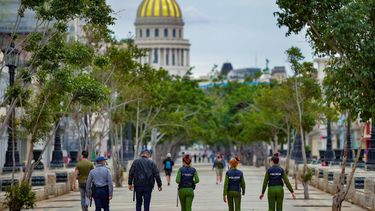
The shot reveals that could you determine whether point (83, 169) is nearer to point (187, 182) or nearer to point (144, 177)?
point (144, 177)

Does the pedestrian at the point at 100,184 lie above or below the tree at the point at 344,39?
below

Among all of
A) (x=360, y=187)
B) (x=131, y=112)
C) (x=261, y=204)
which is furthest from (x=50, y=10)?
(x=131, y=112)

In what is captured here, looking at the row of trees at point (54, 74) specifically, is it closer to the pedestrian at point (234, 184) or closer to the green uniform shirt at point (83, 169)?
the green uniform shirt at point (83, 169)

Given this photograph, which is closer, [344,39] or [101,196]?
[344,39]

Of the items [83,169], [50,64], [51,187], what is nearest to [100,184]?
[83,169]

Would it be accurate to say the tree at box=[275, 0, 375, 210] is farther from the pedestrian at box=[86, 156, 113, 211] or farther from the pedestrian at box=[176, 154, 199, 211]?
the pedestrian at box=[86, 156, 113, 211]

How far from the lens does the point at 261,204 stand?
40.9 metres

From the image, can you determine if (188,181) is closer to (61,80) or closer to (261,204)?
(61,80)

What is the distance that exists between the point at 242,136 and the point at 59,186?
70.8m

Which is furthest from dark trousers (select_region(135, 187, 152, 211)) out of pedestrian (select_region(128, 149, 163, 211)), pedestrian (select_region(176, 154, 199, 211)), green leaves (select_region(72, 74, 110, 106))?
green leaves (select_region(72, 74, 110, 106))

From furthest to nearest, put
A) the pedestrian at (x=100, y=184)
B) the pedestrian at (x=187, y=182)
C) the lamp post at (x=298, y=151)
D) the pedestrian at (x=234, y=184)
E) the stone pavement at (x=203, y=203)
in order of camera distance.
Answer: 1. the lamp post at (x=298, y=151)
2. the stone pavement at (x=203, y=203)
3. the pedestrian at (x=234, y=184)
4. the pedestrian at (x=187, y=182)
5. the pedestrian at (x=100, y=184)

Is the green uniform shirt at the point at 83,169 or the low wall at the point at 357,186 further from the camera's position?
the low wall at the point at 357,186

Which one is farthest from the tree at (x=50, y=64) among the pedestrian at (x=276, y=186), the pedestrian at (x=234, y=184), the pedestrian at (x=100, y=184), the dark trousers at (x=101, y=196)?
Answer: the pedestrian at (x=276, y=186)

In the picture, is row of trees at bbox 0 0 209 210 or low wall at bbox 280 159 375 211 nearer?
row of trees at bbox 0 0 209 210
